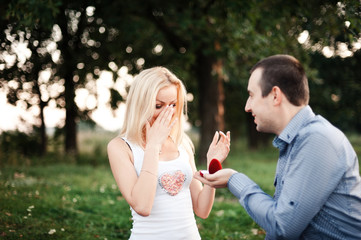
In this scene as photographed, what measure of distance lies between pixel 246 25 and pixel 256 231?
6199 mm

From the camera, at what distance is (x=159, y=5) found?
1209 cm

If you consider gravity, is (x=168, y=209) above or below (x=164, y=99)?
below

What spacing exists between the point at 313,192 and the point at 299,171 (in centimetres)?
13

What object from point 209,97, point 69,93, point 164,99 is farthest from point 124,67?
point 164,99

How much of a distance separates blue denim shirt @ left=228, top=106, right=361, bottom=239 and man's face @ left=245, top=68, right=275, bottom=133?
0.16m

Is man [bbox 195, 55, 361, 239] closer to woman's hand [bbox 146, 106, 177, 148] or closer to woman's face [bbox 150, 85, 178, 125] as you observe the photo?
woman's hand [bbox 146, 106, 177, 148]

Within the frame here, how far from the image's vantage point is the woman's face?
2.96 meters

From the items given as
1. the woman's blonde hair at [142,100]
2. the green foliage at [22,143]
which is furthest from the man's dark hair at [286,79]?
the green foliage at [22,143]

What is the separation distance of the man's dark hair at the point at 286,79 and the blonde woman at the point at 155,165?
2.87 ft

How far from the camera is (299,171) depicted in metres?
1.98

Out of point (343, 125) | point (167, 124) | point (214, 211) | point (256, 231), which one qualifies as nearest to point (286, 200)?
point (167, 124)

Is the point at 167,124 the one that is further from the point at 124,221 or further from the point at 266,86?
the point at 124,221

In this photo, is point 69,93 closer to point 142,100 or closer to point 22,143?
point 22,143

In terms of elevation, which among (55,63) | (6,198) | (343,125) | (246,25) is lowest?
(343,125)
